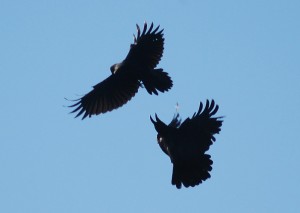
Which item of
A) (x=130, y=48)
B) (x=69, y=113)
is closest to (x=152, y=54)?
(x=130, y=48)

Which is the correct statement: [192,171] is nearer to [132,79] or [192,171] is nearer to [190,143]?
[190,143]

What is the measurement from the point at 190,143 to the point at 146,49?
10.7 feet

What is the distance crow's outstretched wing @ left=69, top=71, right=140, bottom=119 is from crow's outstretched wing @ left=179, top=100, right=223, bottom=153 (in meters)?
3.35

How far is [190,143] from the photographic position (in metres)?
15.0

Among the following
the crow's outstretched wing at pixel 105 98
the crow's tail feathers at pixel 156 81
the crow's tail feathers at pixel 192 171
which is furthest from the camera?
the crow's outstretched wing at pixel 105 98

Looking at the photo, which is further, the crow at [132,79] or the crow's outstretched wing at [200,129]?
the crow at [132,79]

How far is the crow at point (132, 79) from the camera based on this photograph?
56.6ft

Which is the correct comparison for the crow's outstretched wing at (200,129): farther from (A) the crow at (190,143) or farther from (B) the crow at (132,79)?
(B) the crow at (132,79)

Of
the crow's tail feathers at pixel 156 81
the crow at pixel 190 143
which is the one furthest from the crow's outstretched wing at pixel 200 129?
the crow's tail feathers at pixel 156 81

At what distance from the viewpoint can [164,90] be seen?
17.0 meters

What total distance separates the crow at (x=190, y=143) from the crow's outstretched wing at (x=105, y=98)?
10.8ft

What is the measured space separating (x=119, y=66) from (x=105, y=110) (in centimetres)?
115

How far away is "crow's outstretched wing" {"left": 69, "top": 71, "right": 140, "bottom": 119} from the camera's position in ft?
60.0

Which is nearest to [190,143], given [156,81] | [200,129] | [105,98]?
[200,129]
